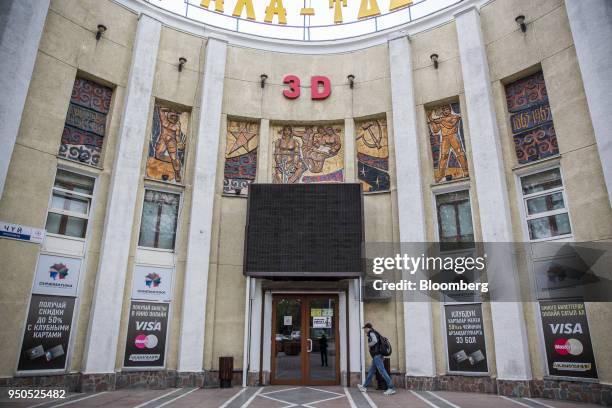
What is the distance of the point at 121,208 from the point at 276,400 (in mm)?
6679

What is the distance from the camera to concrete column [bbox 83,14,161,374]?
10289 mm

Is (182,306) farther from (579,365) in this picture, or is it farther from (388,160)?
(579,365)

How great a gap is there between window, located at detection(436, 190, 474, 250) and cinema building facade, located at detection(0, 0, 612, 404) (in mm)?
61

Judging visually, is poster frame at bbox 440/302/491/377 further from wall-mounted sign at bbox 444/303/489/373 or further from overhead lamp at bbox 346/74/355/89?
overhead lamp at bbox 346/74/355/89

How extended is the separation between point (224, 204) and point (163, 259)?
2.49m

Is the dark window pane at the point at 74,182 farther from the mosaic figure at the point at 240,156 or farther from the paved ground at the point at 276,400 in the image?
the paved ground at the point at 276,400

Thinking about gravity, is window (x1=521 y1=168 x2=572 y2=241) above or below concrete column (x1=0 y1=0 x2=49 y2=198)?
Result: below

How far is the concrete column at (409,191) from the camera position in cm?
1082

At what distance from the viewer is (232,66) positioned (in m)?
13.7

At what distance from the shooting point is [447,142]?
1230 centimetres

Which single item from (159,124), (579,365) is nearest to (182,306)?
(159,124)

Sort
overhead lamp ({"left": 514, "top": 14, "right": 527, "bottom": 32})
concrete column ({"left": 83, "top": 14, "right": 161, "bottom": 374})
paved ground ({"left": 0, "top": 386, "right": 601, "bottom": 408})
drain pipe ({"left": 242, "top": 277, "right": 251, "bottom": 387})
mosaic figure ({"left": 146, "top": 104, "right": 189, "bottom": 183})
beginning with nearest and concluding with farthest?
paved ground ({"left": 0, "top": 386, "right": 601, "bottom": 408}) → concrete column ({"left": 83, "top": 14, "right": 161, "bottom": 374}) → drain pipe ({"left": 242, "top": 277, "right": 251, "bottom": 387}) → overhead lamp ({"left": 514, "top": 14, "right": 527, "bottom": 32}) → mosaic figure ({"left": 146, "top": 104, "right": 189, "bottom": 183})

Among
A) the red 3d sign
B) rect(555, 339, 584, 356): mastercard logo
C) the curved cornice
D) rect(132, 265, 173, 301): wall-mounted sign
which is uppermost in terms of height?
the curved cornice

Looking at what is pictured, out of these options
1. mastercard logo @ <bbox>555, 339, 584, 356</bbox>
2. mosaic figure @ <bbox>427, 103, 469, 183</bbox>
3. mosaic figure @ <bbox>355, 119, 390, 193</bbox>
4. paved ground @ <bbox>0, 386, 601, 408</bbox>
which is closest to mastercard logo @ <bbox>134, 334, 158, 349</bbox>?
paved ground @ <bbox>0, 386, 601, 408</bbox>
